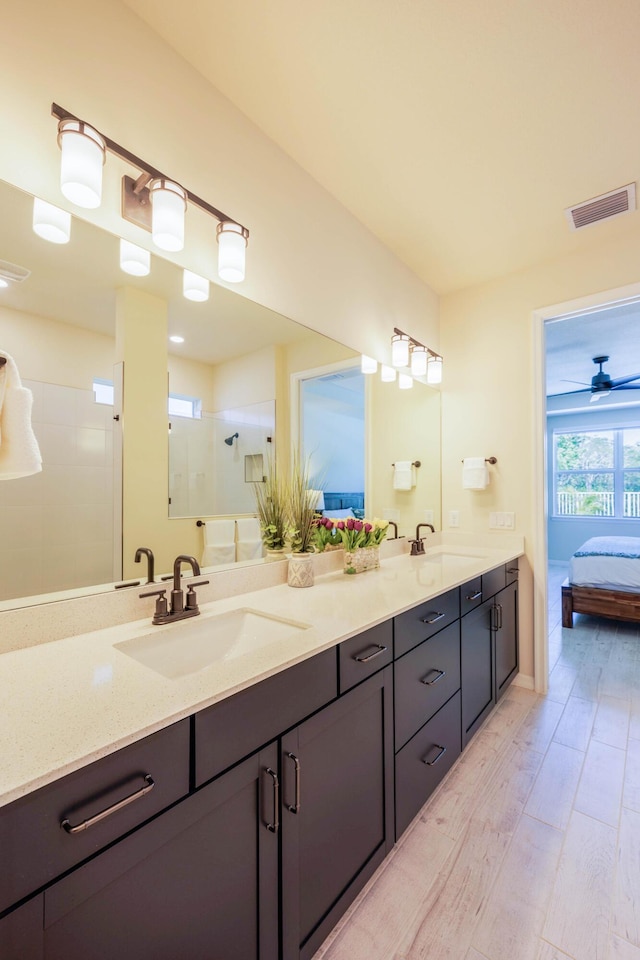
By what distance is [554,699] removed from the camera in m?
2.53

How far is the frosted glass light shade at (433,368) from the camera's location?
287 cm

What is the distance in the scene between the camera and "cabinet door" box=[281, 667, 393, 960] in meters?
1.00

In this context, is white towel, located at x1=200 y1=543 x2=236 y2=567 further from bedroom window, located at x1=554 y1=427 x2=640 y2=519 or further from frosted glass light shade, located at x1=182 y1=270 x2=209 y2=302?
bedroom window, located at x1=554 y1=427 x2=640 y2=519

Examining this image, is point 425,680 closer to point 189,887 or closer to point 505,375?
point 189,887

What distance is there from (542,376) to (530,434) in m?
0.37

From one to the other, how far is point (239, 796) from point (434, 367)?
2637 mm

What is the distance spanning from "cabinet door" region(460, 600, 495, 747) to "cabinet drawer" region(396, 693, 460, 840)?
119mm

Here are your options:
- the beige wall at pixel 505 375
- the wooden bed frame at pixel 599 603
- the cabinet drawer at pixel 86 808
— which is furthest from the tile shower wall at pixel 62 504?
the wooden bed frame at pixel 599 603

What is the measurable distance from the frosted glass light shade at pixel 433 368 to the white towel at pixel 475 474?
602 millimetres

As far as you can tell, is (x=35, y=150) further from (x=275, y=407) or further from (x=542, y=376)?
(x=542, y=376)

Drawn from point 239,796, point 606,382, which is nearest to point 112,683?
point 239,796

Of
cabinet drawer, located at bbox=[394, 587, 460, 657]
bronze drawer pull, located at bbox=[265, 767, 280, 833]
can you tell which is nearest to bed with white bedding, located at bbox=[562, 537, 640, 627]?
cabinet drawer, located at bbox=[394, 587, 460, 657]

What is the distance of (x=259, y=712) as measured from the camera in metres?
0.93

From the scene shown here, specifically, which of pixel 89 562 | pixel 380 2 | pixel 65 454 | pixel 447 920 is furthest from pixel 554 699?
pixel 380 2
